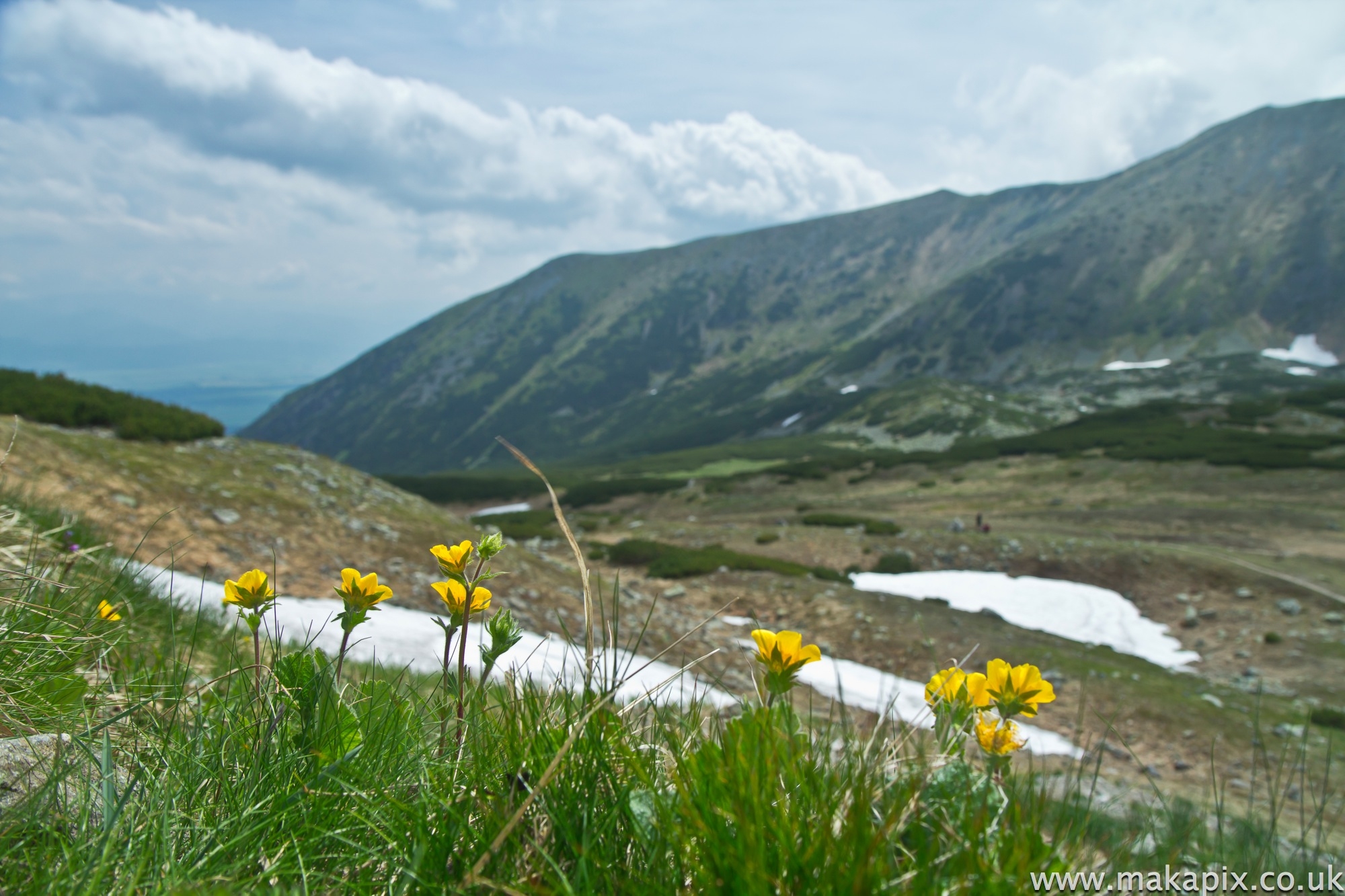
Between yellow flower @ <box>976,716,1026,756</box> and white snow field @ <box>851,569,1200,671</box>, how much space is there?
1727 cm

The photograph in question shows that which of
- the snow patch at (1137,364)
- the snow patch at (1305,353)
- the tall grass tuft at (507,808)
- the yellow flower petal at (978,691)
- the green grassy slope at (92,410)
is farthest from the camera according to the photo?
the snow patch at (1137,364)

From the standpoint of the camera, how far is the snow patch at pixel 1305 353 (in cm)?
11238

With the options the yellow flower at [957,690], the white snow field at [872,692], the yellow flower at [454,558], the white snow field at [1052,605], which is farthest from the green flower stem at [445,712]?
the white snow field at [1052,605]

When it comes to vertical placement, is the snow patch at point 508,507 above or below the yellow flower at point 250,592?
below

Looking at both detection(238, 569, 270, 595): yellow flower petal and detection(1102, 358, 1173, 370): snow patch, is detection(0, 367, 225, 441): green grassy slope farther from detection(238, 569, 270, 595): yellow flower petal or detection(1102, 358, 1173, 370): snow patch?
detection(1102, 358, 1173, 370): snow patch

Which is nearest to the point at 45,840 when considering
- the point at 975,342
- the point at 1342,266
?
the point at 975,342

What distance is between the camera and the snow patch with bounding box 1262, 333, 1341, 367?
112m

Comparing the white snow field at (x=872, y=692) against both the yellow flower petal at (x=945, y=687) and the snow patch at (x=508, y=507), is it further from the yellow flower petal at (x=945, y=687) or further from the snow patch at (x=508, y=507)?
the snow patch at (x=508, y=507)

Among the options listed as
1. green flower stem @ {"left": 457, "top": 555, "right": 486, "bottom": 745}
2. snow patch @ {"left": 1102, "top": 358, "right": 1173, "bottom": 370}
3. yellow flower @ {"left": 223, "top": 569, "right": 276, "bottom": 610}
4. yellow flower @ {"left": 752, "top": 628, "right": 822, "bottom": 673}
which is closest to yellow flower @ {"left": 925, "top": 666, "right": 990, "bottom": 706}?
yellow flower @ {"left": 752, "top": 628, "right": 822, "bottom": 673}

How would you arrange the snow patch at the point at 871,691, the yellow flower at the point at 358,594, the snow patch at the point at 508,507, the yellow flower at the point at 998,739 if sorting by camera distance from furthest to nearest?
the snow patch at the point at 508,507 < the snow patch at the point at 871,691 < the yellow flower at the point at 358,594 < the yellow flower at the point at 998,739

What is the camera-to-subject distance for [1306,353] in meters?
115

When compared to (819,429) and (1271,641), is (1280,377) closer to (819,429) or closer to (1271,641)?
(819,429)

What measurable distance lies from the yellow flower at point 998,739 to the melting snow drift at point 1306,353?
150 meters

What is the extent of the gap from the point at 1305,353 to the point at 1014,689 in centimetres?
15694
